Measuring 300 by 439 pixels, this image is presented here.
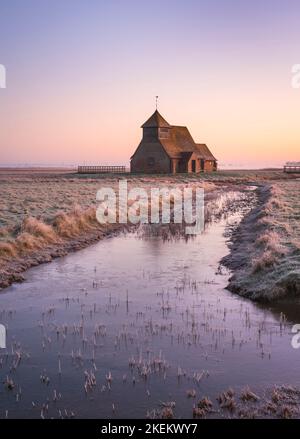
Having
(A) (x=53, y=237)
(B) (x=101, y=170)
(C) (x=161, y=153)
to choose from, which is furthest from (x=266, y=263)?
(B) (x=101, y=170)

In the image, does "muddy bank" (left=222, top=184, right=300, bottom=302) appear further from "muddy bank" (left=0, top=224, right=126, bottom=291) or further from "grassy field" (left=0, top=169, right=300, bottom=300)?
"muddy bank" (left=0, top=224, right=126, bottom=291)

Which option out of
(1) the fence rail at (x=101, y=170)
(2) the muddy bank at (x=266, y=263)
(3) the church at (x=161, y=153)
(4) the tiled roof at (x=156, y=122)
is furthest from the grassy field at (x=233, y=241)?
(1) the fence rail at (x=101, y=170)

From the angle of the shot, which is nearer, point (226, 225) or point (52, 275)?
point (52, 275)

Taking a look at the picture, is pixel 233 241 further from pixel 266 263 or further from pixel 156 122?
pixel 156 122

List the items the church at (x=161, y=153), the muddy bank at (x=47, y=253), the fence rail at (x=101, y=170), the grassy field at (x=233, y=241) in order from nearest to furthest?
the grassy field at (x=233, y=241) < the muddy bank at (x=47, y=253) < the church at (x=161, y=153) < the fence rail at (x=101, y=170)

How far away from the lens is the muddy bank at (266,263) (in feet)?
44.3

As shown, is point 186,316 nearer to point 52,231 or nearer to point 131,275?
point 131,275

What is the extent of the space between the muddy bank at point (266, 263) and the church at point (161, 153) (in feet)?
155

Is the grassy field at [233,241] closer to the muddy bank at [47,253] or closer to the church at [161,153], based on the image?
the muddy bank at [47,253]

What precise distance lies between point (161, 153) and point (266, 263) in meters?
56.7

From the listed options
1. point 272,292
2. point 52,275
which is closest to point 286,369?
point 272,292

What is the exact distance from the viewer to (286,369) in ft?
29.5

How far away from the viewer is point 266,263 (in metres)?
15.3
